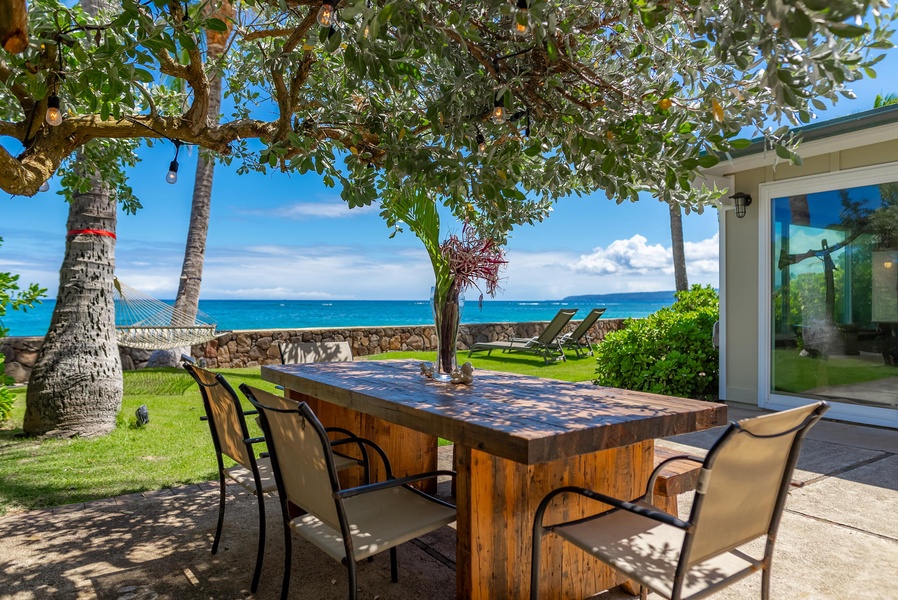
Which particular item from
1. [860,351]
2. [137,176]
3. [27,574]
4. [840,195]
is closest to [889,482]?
[860,351]

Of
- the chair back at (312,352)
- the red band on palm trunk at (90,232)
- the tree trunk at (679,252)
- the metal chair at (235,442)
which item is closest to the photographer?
the metal chair at (235,442)

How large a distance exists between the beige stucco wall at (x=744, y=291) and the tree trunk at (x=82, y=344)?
20.2ft

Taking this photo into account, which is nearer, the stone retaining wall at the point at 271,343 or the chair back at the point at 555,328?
the stone retaining wall at the point at 271,343

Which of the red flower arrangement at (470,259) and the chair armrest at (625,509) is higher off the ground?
the red flower arrangement at (470,259)

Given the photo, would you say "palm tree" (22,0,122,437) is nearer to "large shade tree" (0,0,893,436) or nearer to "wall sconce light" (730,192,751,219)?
"large shade tree" (0,0,893,436)

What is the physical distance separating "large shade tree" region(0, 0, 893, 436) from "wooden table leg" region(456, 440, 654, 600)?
113 centimetres

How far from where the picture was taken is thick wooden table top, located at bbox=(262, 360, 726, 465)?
5.68 ft

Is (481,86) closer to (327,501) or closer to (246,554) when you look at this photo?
(327,501)

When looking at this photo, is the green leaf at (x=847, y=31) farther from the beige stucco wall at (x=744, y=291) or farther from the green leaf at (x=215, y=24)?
the beige stucco wall at (x=744, y=291)

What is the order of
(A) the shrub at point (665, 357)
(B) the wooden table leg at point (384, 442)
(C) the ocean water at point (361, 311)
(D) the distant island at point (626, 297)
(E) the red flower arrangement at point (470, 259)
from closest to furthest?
(E) the red flower arrangement at point (470, 259), (B) the wooden table leg at point (384, 442), (A) the shrub at point (665, 357), (C) the ocean water at point (361, 311), (D) the distant island at point (626, 297)

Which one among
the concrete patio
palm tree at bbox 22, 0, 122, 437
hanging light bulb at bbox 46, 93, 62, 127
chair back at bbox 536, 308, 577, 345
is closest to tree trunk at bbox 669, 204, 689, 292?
chair back at bbox 536, 308, 577, 345

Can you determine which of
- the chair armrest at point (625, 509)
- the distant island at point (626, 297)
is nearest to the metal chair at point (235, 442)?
the chair armrest at point (625, 509)

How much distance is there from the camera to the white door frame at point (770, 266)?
5.12 meters

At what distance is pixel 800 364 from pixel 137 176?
42.8 m
